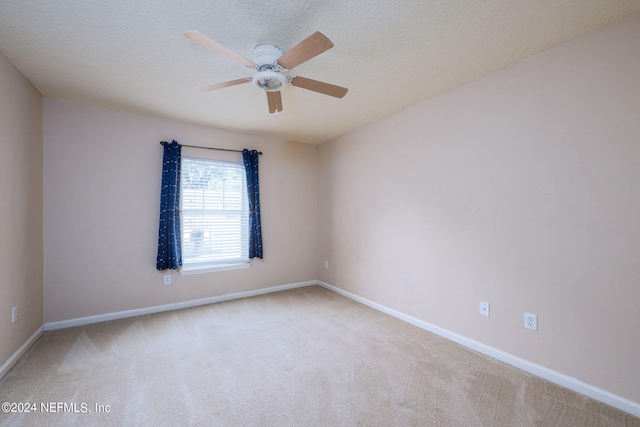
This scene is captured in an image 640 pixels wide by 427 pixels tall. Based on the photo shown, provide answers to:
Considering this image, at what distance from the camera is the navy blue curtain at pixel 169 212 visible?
3.41m

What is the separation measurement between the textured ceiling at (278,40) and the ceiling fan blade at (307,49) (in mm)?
219

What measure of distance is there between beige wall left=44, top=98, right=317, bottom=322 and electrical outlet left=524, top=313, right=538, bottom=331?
11.0 feet

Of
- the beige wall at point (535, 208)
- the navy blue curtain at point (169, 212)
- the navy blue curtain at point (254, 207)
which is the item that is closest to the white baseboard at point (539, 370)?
the beige wall at point (535, 208)

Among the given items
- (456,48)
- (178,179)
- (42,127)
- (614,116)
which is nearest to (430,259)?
(614,116)

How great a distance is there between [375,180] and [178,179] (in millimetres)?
2561

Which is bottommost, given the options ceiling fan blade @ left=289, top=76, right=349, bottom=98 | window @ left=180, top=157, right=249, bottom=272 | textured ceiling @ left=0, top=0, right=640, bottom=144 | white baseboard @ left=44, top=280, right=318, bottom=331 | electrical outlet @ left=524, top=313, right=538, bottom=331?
white baseboard @ left=44, top=280, right=318, bottom=331

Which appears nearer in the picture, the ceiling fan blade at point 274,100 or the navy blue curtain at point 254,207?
the ceiling fan blade at point 274,100

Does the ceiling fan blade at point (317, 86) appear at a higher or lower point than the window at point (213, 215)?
higher

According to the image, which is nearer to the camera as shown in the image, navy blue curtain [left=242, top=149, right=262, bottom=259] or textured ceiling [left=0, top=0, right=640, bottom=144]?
textured ceiling [left=0, top=0, right=640, bottom=144]

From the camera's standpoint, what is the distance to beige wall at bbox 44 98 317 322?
2.95 metres

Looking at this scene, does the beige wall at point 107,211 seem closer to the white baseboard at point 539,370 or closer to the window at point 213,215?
the window at point 213,215

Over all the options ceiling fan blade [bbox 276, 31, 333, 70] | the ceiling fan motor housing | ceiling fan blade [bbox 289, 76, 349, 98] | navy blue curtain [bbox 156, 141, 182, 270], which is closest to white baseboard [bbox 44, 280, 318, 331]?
navy blue curtain [bbox 156, 141, 182, 270]

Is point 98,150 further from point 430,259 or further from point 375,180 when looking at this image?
point 430,259

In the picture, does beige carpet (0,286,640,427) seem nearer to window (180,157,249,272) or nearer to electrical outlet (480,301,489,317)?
electrical outlet (480,301,489,317)
